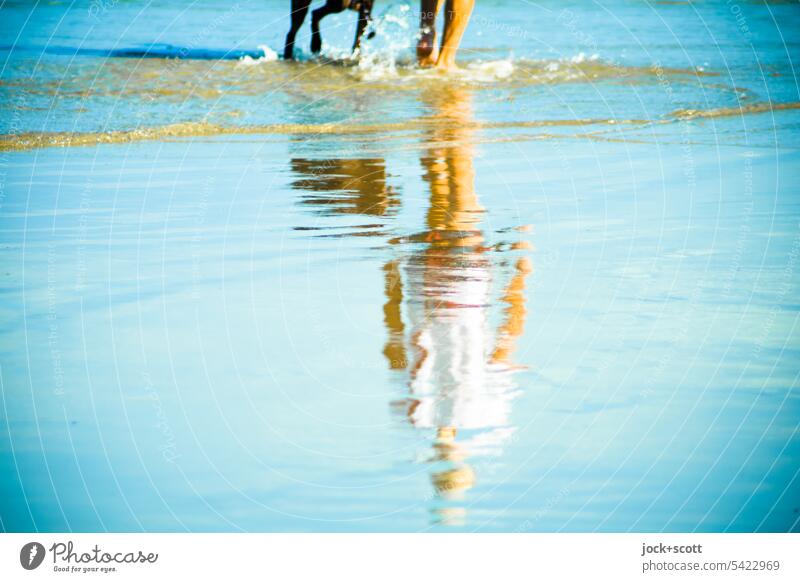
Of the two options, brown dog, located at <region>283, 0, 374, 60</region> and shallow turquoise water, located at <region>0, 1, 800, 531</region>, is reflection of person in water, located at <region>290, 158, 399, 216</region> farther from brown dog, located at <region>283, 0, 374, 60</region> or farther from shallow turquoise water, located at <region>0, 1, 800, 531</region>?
brown dog, located at <region>283, 0, 374, 60</region>

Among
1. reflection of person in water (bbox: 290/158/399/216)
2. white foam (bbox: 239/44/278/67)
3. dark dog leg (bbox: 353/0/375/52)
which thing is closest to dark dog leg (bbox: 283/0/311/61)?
white foam (bbox: 239/44/278/67)

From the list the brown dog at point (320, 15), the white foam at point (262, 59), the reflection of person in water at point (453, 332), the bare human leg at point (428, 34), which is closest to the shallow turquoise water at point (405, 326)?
the reflection of person in water at point (453, 332)

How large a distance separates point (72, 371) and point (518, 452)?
57.3 inches

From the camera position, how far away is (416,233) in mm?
5379

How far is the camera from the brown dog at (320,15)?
13352 mm

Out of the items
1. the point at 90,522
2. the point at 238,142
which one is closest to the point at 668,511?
the point at 90,522

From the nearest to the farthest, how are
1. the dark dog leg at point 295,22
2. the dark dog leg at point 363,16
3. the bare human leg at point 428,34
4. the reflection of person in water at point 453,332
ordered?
the reflection of person in water at point 453,332 < the bare human leg at point 428,34 < the dark dog leg at point 363,16 < the dark dog leg at point 295,22

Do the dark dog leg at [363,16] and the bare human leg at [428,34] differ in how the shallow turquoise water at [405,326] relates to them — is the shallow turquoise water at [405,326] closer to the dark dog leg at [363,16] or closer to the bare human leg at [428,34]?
the bare human leg at [428,34]

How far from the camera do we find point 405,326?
3.99 metres

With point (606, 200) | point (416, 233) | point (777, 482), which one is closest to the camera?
point (777, 482)

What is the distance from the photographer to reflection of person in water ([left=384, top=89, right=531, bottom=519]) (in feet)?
10.3

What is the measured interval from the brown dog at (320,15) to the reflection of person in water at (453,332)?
25.1 ft
